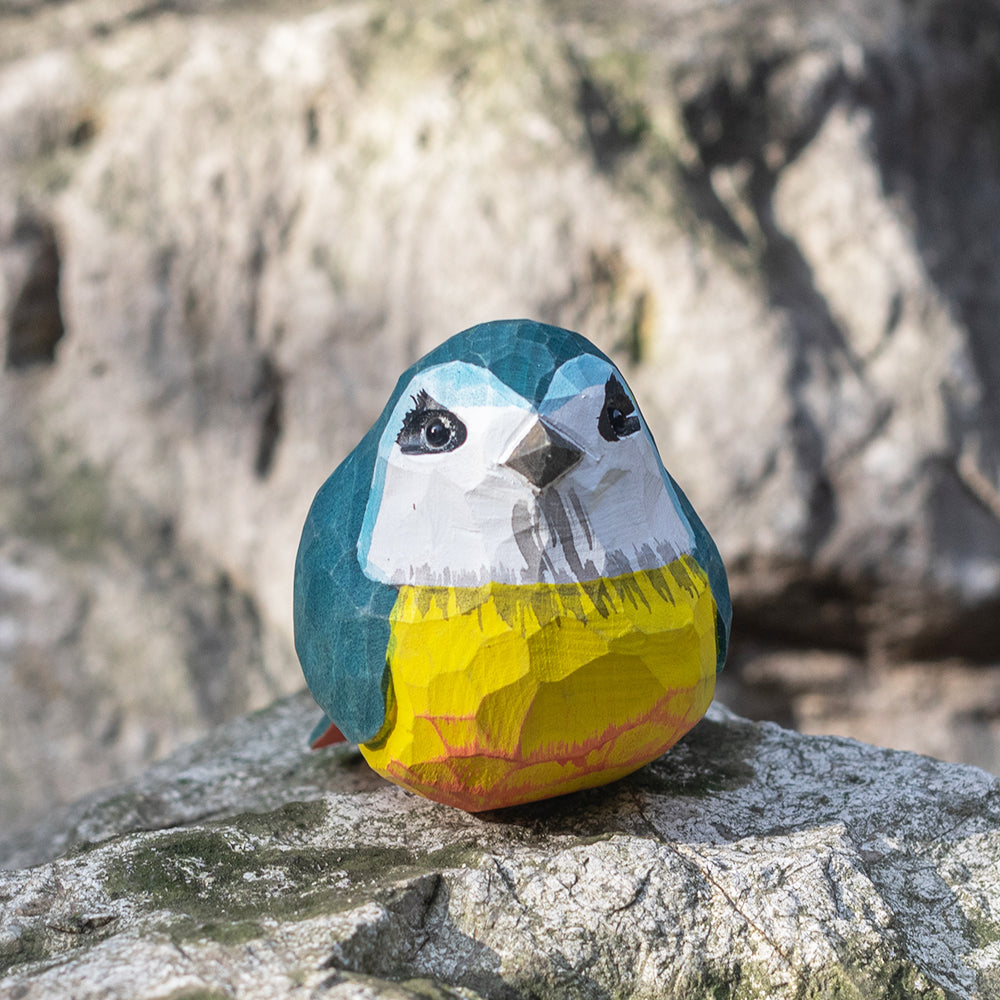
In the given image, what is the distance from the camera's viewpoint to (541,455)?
5.32 ft

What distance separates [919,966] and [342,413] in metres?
3.37

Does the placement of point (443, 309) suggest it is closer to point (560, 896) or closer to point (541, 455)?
point (541, 455)

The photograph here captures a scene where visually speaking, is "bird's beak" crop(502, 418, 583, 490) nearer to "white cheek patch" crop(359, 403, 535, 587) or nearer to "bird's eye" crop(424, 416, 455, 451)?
"white cheek patch" crop(359, 403, 535, 587)

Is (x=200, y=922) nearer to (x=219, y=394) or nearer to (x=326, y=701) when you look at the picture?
(x=326, y=701)

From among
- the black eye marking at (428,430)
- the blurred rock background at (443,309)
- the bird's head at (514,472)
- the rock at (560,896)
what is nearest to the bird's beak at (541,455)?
the bird's head at (514,472)

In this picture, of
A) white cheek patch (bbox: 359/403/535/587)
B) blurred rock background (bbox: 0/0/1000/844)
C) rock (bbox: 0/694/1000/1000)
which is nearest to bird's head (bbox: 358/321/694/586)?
white cheek patch (bbox: 359/403/535/587)

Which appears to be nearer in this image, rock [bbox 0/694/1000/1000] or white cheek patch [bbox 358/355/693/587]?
rock [bbox 0/694/1000/1000]

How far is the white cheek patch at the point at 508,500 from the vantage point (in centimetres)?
166

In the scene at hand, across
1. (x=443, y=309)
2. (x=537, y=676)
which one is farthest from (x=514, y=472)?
(x=443, y=309)

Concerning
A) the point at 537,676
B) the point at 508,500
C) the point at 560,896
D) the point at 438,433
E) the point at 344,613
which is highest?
the point at 438,433

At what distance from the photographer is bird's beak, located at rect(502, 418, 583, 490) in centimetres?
162

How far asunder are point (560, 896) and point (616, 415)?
2.52 feet

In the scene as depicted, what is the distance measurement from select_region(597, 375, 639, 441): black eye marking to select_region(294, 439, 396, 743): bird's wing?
0.42 metres

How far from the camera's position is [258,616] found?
15.5ft
